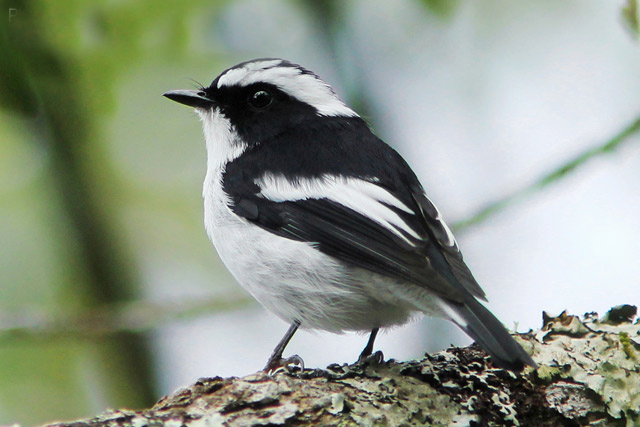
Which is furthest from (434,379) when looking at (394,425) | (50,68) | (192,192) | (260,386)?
(192,192)

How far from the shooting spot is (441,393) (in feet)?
9.71

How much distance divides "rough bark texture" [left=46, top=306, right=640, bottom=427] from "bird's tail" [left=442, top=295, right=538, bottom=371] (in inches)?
7.1

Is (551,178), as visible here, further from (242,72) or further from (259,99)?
(242,72)

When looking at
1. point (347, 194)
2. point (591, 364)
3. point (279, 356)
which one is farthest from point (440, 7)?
point (591, 364)

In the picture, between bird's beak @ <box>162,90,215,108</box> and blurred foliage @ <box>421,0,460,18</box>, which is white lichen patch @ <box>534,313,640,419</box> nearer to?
blurred foliage @ <box>421,0,460,18</box>

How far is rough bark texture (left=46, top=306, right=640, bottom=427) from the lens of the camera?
2.56 meters

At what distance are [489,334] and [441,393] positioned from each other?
12.0 inches

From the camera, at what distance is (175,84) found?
20.1 feet

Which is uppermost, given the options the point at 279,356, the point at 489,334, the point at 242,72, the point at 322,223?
the point at 242,72

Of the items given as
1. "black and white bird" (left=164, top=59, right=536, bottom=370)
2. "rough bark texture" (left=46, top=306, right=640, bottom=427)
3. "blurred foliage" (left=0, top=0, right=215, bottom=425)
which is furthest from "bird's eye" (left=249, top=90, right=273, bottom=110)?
"rough bark texture" (left=46, top=306, right=640, bottom=427)

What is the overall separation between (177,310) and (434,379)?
214 cm

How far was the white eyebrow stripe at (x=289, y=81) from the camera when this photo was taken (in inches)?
189

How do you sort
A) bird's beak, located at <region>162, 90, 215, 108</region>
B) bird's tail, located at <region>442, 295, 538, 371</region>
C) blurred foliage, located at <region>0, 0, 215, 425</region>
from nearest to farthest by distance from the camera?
bird's tail, located at <region>442, 295, 538, 371</region> < bird's beak, located at <region>162, 90, 215, 108</region> < blurred foliage, located at <region>0, 0, 215, 425</region>

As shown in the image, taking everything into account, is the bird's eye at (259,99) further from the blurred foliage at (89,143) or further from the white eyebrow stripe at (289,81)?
the blurred foliage at (89,143)
